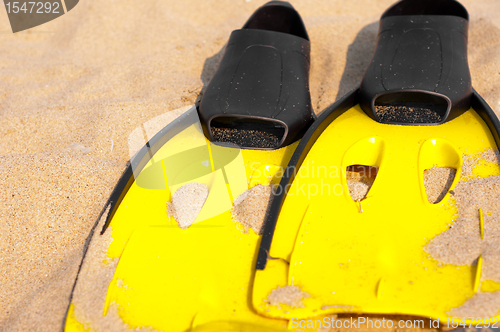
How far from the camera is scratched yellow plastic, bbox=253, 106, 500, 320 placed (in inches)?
41.6

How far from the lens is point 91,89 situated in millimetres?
2096

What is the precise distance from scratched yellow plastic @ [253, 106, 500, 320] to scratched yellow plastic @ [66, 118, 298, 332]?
95 millimetres

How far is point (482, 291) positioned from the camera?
1.04 m

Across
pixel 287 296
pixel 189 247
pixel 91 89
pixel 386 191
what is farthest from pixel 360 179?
pixel 91 89

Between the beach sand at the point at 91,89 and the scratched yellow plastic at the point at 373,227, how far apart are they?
0.55m

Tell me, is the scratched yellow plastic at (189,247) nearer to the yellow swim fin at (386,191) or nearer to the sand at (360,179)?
the yellow swim fin at (386,191)

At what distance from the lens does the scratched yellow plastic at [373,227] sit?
1.06 m

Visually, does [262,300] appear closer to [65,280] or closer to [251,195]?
[251,195]

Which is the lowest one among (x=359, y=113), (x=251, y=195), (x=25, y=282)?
(x=25, y=282)

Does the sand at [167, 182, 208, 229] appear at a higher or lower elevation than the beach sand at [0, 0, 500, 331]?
lower

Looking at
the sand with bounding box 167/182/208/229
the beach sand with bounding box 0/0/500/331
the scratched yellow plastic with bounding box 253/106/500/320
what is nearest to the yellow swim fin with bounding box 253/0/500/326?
the scratched yellow plastic with bounding box 253/106/500/320

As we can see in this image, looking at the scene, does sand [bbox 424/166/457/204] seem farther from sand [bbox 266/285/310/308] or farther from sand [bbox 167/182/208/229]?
sand [bbox 167/182/208/229]

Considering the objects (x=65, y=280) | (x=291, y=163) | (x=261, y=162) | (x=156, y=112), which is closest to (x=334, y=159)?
(x=291, y=163)

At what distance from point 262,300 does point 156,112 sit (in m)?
1.18
